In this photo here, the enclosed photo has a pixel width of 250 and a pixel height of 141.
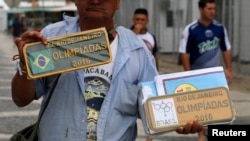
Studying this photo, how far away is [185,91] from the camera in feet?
11.3

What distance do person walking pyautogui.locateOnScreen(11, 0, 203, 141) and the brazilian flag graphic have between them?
5.6 inches

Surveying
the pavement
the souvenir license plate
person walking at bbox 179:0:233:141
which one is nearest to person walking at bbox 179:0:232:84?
person walking at bbox 179:0:233:141

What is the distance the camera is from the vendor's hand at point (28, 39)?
11.0 ft

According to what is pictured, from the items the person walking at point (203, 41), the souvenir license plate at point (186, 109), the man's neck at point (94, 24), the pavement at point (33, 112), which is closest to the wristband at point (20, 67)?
the man's neck at point (94, 24)

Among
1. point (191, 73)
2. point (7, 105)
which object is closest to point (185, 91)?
point (191, 73)

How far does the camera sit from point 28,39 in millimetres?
3395

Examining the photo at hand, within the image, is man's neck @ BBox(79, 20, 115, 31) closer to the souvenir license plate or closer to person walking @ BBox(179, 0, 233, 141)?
the souvenir license plate

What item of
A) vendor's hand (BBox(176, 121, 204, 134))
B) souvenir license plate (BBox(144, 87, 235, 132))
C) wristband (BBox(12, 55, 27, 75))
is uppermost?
wristband (BBox(12, 55, 27, 75))

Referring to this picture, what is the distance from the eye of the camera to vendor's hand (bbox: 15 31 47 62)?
3.37 meters

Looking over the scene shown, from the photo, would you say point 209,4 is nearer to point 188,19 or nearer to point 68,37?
point 68,37

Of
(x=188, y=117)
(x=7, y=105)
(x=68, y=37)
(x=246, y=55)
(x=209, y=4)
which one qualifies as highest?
(x=68, y=37)

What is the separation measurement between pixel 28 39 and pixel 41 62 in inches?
5.2

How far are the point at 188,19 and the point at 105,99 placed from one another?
1977cm

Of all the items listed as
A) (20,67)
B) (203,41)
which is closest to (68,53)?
(20,67)
